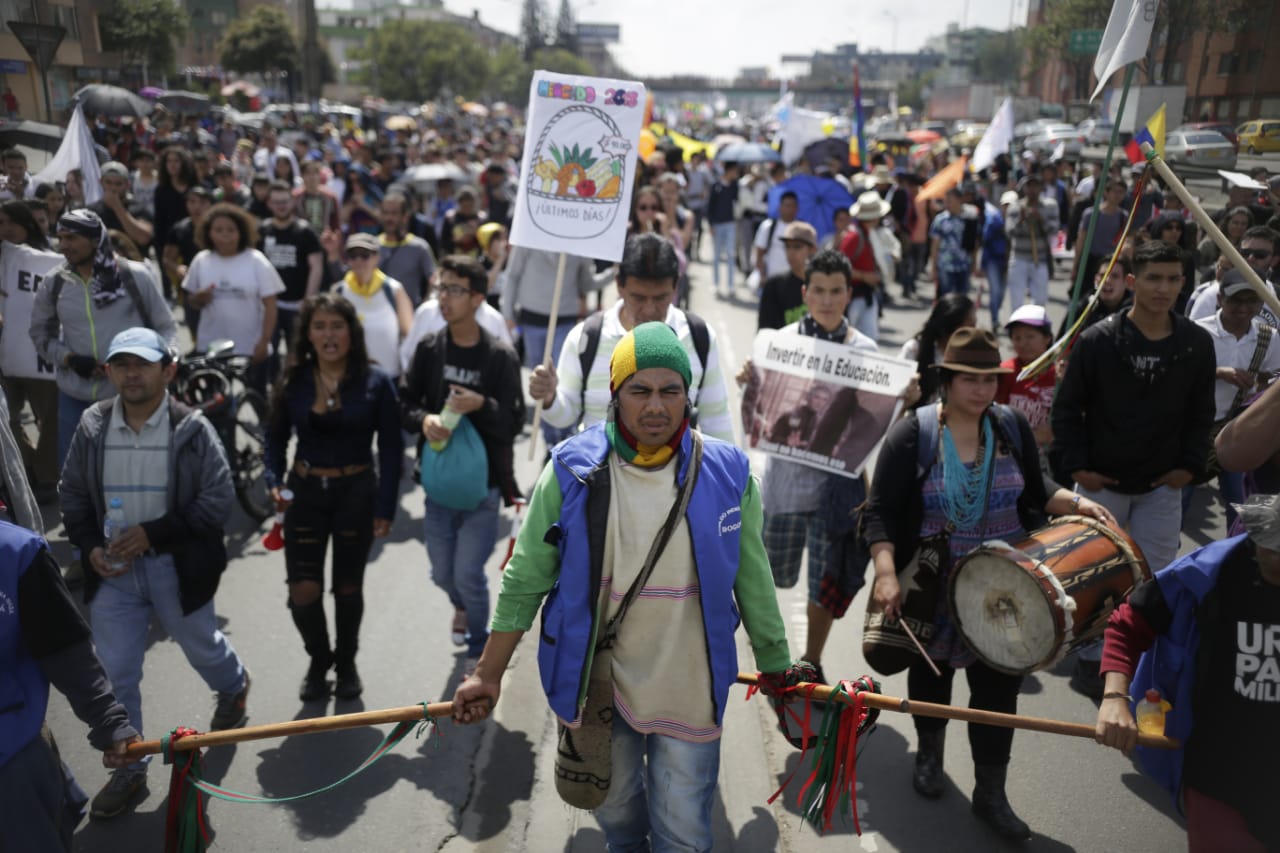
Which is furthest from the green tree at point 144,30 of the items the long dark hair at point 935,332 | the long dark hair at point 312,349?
the long dark hair at point 935,332

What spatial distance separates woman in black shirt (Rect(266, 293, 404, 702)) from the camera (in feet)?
15.7

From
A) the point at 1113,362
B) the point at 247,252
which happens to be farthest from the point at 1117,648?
the point at 247,252

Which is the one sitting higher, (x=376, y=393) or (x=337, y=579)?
(x=376, y=393)

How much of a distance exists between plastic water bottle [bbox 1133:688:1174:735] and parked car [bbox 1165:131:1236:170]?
4.91m

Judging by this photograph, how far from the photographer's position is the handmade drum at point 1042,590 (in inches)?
139

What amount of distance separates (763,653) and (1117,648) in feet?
3.40

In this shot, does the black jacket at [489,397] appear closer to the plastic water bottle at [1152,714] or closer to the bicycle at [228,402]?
the bicycle at [228,402]

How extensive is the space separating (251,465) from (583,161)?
3838 millimetres

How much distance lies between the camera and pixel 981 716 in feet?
10.0

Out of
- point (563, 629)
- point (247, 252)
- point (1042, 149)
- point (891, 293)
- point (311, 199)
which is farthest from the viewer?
point (1042, 149)

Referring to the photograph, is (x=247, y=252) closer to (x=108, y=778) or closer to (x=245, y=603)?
(x=245, y=603)

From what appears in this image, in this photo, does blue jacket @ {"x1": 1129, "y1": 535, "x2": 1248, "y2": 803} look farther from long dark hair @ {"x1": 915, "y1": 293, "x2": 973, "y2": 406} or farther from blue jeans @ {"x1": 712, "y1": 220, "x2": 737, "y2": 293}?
blue jeans @ {"x1": 712, "y1": 220, "x2": 737, "y2": 293}

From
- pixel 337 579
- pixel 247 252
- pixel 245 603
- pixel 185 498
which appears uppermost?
pixel 247 252

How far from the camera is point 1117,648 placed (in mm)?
3062
